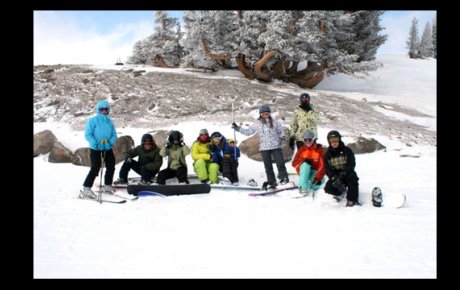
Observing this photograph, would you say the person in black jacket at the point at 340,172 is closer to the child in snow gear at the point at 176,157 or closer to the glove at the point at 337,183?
the glove at the point at 337,183

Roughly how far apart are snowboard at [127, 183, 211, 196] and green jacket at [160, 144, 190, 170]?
0.79 m

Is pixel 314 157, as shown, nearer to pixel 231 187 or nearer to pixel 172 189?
pixel 231 187

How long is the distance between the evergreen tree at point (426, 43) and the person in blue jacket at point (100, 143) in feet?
189

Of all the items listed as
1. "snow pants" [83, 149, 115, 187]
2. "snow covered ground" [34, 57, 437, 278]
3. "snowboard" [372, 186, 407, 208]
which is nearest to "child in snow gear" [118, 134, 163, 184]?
"snow pants" [83, 149, 115, 187]

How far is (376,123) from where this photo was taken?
1483 cm

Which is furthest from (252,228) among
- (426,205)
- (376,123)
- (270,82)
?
(270,82)

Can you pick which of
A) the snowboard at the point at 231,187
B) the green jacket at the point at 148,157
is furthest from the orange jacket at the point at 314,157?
the green jacket at the point at 148,157

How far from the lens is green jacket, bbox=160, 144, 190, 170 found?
795 cm

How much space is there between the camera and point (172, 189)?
7.23 m

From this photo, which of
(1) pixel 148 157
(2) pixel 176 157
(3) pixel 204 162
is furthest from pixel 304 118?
(1) pixel 148 157

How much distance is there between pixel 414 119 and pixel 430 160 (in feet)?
20.2

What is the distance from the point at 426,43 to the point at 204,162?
5760 centimetres

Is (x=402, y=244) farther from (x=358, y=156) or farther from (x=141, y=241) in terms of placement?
(x=358, y=156)

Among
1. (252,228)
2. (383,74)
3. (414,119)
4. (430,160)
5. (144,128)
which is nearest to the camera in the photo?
(252,228)
